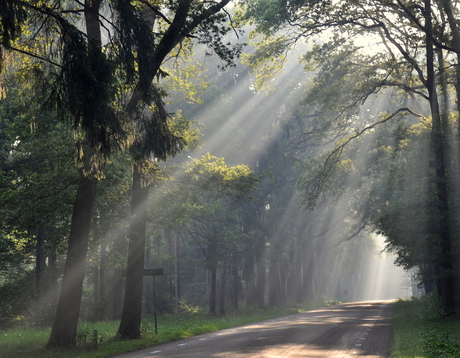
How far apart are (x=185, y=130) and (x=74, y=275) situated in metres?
8.59

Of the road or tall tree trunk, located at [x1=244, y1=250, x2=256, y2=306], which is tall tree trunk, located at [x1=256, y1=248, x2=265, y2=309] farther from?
the road

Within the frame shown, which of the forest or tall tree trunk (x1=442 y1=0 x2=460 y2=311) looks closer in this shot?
the forest

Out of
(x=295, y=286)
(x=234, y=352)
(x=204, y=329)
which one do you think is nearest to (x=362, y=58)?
(x=204, y=329)

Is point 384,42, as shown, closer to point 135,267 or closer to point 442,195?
point 442,195

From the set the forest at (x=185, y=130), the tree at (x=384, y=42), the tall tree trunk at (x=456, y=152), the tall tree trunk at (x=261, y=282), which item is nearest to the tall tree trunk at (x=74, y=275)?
the forest at (x=185, y=130)

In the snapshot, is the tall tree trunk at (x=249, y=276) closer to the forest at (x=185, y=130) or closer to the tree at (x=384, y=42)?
the forest at (x=185, y=130)

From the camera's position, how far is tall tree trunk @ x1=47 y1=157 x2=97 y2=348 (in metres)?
15.1

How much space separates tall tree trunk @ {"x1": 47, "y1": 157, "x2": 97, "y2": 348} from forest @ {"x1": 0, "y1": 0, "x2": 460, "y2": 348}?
0.04 metres

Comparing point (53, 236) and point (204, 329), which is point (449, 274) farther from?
point (53, 236)

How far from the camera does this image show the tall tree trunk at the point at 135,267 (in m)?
18.4

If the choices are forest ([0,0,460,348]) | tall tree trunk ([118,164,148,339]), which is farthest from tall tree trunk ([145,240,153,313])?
tall tree trunk ([118,164,148,339])

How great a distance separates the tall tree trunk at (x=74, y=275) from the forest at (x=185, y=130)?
0.04 meters

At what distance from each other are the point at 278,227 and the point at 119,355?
3646cm

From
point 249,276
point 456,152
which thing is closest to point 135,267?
point 456,152
